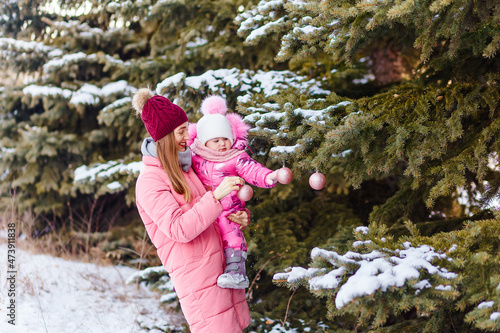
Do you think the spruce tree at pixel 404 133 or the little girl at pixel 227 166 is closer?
the spruce tree at pixel 404 133

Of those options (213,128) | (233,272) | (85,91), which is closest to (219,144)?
(213,128)

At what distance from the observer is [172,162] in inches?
95.5

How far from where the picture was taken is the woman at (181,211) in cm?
232

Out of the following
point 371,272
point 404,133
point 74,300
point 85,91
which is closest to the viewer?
point 371,272

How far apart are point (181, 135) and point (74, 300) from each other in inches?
123

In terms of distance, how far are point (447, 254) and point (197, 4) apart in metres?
4.13

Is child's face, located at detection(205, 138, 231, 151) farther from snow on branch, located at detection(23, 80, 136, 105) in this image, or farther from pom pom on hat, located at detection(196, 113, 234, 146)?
snow on branch, located at detection(23, 80, 136, 105)

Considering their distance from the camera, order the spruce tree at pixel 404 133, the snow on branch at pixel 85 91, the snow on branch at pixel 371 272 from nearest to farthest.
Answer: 1. the snow on branch at pixel 371 272
2. the spruce tree at pixel 404 133
3. the snow on branch at pixel 85 91

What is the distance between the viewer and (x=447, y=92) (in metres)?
2.85

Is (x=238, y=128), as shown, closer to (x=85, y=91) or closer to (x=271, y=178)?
(x=271, y=178)

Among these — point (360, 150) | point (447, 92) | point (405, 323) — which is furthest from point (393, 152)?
point (405, 323)

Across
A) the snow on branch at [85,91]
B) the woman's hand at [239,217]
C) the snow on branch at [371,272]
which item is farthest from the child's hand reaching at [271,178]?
the snow on branch at [85,91]

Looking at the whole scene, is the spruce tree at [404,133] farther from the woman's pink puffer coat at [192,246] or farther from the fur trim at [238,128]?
the woman's pink puffer coat at [192,246]

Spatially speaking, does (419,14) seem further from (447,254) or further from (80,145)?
(80,145)
